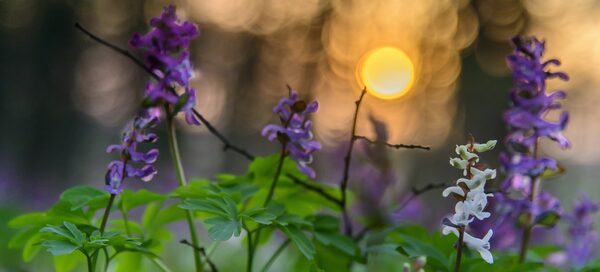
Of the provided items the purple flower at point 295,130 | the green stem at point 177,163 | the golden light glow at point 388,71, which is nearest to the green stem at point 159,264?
the green stem at point 177,163

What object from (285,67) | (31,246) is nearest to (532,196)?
(31,246)

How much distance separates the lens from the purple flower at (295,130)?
6.15 ft

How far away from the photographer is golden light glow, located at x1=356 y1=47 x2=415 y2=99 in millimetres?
19891

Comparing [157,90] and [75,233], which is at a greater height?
[157,90]

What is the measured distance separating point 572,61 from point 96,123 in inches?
557

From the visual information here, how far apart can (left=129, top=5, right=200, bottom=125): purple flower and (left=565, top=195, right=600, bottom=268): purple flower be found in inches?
65.4

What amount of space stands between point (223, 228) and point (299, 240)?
0.21 m

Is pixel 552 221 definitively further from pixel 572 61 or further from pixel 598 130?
pixel 598 130

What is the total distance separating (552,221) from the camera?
2.10m

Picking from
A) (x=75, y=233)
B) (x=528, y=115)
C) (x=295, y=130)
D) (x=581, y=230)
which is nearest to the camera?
(x=75, y=233)

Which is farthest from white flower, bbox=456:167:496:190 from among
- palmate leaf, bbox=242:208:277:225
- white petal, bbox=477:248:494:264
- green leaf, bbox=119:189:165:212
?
green leaf, bbox=119:189:165:212

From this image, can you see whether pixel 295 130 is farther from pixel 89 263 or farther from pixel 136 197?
pixel 89 263

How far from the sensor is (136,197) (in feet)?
6.07

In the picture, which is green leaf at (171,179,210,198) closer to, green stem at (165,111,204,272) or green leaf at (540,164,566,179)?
green stem at (165,111,204,272)
